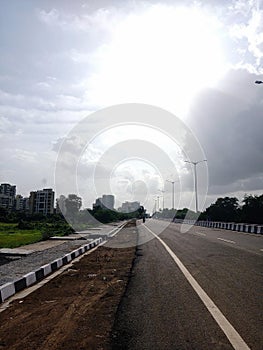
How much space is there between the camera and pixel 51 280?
1102 centimetres

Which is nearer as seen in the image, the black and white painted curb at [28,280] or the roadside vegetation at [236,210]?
the black and white painted curb at [28,280]

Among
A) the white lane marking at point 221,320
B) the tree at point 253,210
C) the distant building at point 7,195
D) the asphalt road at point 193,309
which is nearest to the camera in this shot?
the white lane marking at point 221,320

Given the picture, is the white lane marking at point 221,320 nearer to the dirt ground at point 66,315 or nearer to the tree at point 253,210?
the dirt ground at point 66,315

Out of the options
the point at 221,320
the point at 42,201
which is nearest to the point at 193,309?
the point at 221,320

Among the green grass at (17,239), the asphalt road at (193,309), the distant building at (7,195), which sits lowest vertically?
the asphalt road at (193,309)

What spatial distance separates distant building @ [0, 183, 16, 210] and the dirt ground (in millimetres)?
122209

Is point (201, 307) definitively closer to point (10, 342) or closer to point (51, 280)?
point (10, 342)

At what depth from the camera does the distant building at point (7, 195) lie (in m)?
130

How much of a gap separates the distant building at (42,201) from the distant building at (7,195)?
18.0 m

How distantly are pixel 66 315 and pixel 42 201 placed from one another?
4179 inches

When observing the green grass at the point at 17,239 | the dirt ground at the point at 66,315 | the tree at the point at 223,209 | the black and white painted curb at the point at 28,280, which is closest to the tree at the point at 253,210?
the tree at the point at 223,209

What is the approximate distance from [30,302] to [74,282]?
2.50 m

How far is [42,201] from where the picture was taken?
110500 millimetres

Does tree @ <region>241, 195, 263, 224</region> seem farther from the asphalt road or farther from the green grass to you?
the asphalt road
